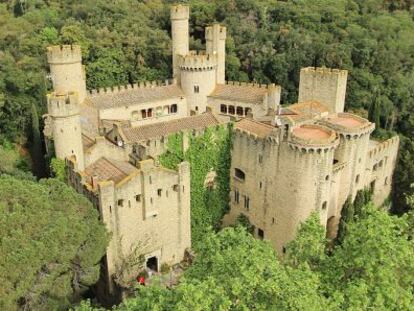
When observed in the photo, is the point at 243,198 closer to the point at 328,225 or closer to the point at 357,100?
the point at 328,225

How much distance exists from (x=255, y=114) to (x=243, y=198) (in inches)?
362

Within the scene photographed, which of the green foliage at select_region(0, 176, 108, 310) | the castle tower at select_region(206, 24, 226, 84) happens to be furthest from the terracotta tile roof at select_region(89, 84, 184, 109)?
the green foliage at select_region(0, 176, 108, 310)

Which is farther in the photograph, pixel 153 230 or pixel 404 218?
pixel 153 230

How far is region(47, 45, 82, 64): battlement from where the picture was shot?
40406mm

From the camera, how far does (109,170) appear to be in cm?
3406

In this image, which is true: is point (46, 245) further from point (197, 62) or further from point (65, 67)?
point (197, 62)

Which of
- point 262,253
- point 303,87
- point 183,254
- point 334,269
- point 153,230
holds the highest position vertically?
point 303,87

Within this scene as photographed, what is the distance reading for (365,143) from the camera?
1507 inches

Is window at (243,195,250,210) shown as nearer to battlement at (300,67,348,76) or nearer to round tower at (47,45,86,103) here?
battlement at (300,67,348,76)

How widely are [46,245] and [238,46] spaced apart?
49117 millimetres

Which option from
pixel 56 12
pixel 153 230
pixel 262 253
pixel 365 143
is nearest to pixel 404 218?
pixel 262 253

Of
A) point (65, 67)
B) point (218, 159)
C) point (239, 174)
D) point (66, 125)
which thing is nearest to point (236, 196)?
point (239, 174)

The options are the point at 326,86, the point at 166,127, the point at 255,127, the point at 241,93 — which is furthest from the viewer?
the point at 241,93

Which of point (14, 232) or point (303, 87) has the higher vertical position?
point (303, 87)
